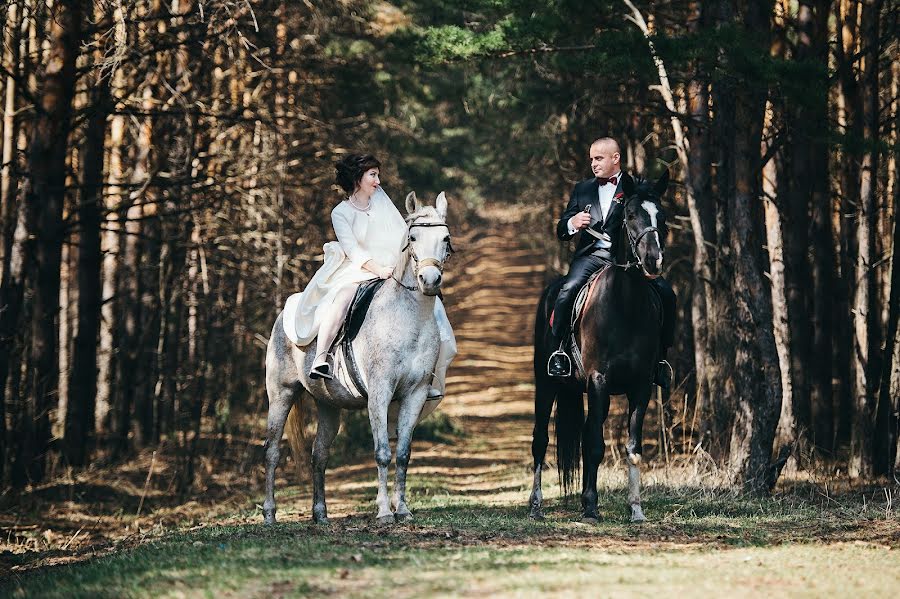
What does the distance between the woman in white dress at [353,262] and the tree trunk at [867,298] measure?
25.2ft

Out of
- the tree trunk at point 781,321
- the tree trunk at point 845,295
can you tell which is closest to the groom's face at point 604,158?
the tree trunk at point 781,321

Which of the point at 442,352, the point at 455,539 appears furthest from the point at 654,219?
the point at 455,539

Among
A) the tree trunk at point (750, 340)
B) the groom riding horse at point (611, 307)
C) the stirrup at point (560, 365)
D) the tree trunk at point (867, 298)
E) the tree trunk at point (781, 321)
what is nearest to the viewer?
the groom riding horse at point (611, 307)

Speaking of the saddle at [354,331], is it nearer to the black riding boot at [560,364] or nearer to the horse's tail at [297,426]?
the horse's tail at [297,426]

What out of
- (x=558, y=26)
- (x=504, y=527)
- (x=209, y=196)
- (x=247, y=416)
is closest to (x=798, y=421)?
(x=558, y=26)

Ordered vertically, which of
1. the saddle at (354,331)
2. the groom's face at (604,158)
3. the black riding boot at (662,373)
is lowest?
the black riding boot at (662,373)

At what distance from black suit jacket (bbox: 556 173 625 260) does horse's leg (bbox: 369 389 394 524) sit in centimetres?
230

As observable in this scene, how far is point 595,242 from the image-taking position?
11758mm

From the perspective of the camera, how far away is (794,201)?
19.1 meters

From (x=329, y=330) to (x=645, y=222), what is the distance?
311 centimetres

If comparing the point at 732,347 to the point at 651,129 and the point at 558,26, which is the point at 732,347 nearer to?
the point at 558,26

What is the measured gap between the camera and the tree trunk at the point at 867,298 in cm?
1656

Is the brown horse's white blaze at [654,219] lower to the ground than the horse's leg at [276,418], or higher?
higher

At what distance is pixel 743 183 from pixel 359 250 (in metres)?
5.60
